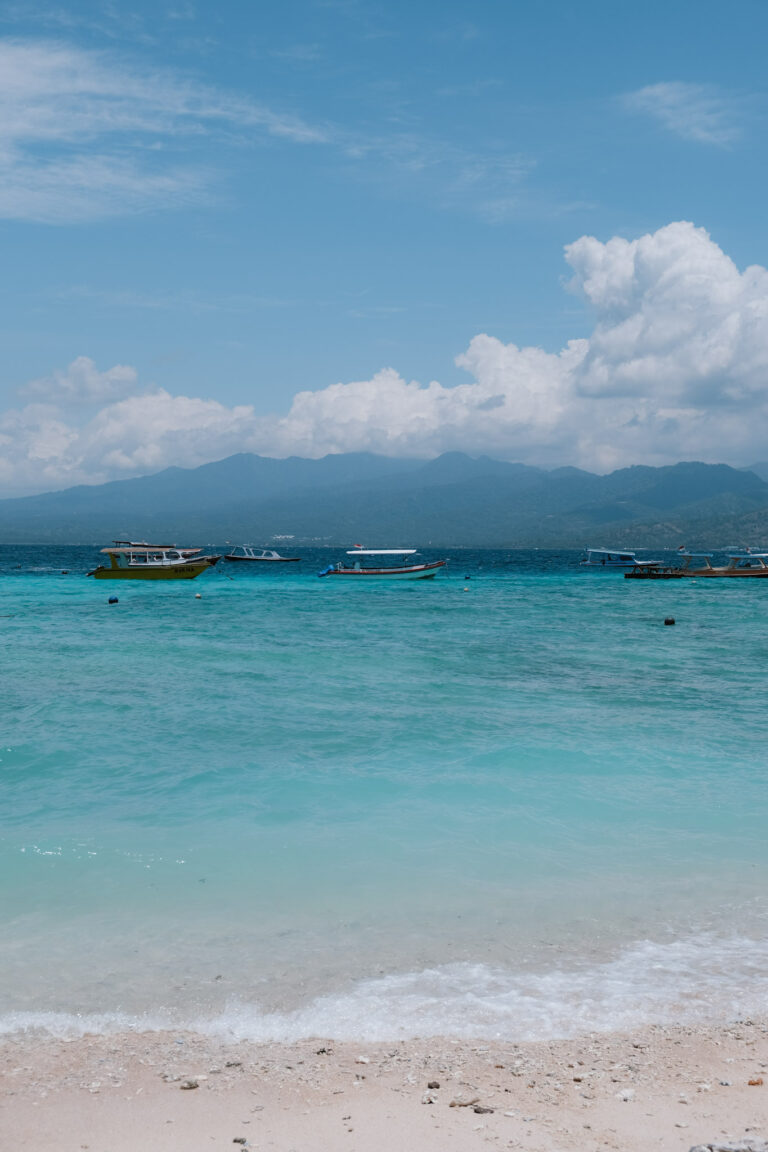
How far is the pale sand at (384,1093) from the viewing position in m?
5.85

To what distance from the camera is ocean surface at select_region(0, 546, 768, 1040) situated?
27.1 feet

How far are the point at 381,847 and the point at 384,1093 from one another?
6.21 m

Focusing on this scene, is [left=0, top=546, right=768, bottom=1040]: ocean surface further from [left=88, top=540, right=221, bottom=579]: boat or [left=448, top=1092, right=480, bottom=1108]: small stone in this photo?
[left=88, top=540, right=221, bottom=579]: boat

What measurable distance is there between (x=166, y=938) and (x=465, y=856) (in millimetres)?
4602

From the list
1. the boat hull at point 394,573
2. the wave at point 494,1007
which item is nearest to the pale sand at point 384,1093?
the wave at point 494,1007

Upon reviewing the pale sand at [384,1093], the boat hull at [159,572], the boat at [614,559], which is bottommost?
the pale sand at [384,1093]

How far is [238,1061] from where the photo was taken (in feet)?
23.1

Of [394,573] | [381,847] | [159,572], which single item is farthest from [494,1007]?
[394,573]

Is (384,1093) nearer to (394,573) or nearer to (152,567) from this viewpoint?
(152,567)

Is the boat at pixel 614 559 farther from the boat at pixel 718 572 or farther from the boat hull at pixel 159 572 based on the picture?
the boat hull at pixel 159 572

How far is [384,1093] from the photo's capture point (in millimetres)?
6508

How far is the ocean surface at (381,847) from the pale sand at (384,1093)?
15.9 inches

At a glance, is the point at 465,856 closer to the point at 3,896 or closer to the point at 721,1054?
the point at 721,1054

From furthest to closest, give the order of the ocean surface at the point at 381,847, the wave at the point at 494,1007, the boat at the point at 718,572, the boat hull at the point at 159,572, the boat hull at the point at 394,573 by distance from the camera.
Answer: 1. the boat at the point at 718,572
2. the boat hull at the point at 394,573
3. the boat hull at the point at 159,572
4. the ocean surface at the point at 381,847
5. the wave at the point at 494,1007
